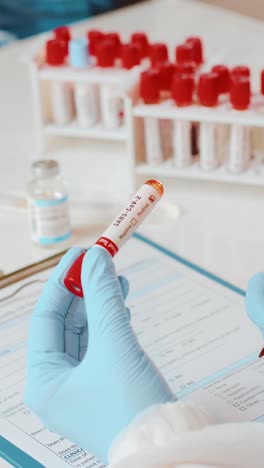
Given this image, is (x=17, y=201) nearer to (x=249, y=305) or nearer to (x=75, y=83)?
(x=75, y=83)

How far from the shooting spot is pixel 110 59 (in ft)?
4.39

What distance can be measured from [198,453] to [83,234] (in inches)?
23.3

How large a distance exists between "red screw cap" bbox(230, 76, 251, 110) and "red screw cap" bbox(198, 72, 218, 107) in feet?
0.08

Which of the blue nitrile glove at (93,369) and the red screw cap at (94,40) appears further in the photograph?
the red screw cap at (94,40)

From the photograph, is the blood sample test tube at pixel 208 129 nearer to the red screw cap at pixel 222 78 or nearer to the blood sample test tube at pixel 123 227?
the red screw cap at pixel 222 78

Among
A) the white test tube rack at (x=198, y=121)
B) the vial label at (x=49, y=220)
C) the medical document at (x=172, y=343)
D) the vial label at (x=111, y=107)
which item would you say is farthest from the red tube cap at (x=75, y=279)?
the vial label at (x=111, y=107)

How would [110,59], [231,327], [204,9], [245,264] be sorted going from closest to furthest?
[231,327], [245,264], [110,59], [204,9]

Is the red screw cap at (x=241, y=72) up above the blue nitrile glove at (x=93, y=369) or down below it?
above

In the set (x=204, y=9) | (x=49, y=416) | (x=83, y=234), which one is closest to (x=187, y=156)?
(x=83, y=234)

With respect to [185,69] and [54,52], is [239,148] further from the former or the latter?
[54,52]

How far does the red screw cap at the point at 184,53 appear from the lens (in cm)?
132

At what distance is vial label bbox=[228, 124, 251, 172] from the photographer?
1186 mm

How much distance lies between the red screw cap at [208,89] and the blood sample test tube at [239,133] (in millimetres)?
23

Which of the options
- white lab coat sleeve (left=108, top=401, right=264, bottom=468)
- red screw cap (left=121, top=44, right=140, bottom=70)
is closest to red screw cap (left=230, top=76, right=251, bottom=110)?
red screw cap (left=121, top=44, right=140, bottom=70)
